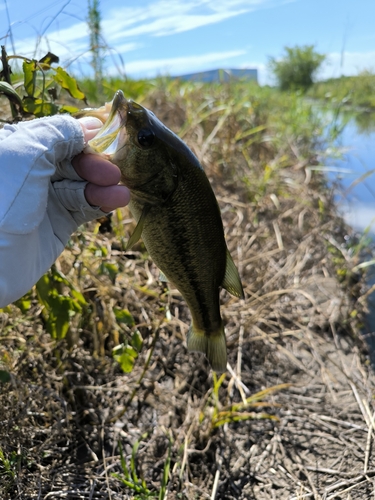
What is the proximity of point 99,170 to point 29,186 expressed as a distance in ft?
0.79

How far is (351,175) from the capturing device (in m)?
6.99

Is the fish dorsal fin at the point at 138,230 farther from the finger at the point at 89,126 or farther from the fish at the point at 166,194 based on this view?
the finger at the point at 89,126

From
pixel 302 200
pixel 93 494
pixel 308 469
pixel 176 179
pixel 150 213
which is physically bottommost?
pixel 308 469

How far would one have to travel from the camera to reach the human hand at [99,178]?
5.29ft

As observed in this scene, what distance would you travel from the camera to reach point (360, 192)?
670cm

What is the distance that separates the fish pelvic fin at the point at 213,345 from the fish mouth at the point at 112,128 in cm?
90

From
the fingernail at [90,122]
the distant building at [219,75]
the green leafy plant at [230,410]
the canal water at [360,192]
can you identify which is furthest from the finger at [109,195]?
the distant building at [219,75]

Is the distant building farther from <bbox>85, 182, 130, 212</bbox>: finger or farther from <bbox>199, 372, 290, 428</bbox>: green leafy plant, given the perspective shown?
<bbox>85, 182, 130, 212</bbox>: finger

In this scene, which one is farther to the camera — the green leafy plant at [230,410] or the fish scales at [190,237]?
the green leafy plant at [230,410]

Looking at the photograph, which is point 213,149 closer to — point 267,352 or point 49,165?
point 267,352

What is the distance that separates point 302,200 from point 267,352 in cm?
243

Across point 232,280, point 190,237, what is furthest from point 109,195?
point 232,280

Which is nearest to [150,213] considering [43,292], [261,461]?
[43,292]

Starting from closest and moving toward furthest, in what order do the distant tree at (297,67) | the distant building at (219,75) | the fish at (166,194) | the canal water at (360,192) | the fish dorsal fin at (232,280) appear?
1. the fish at (166,194)
2. the fish dorsal fin at (232,280)
3. the canal water at (360,192)
4. the distant building at (219,75)
5. the distant tree at (297,67)
